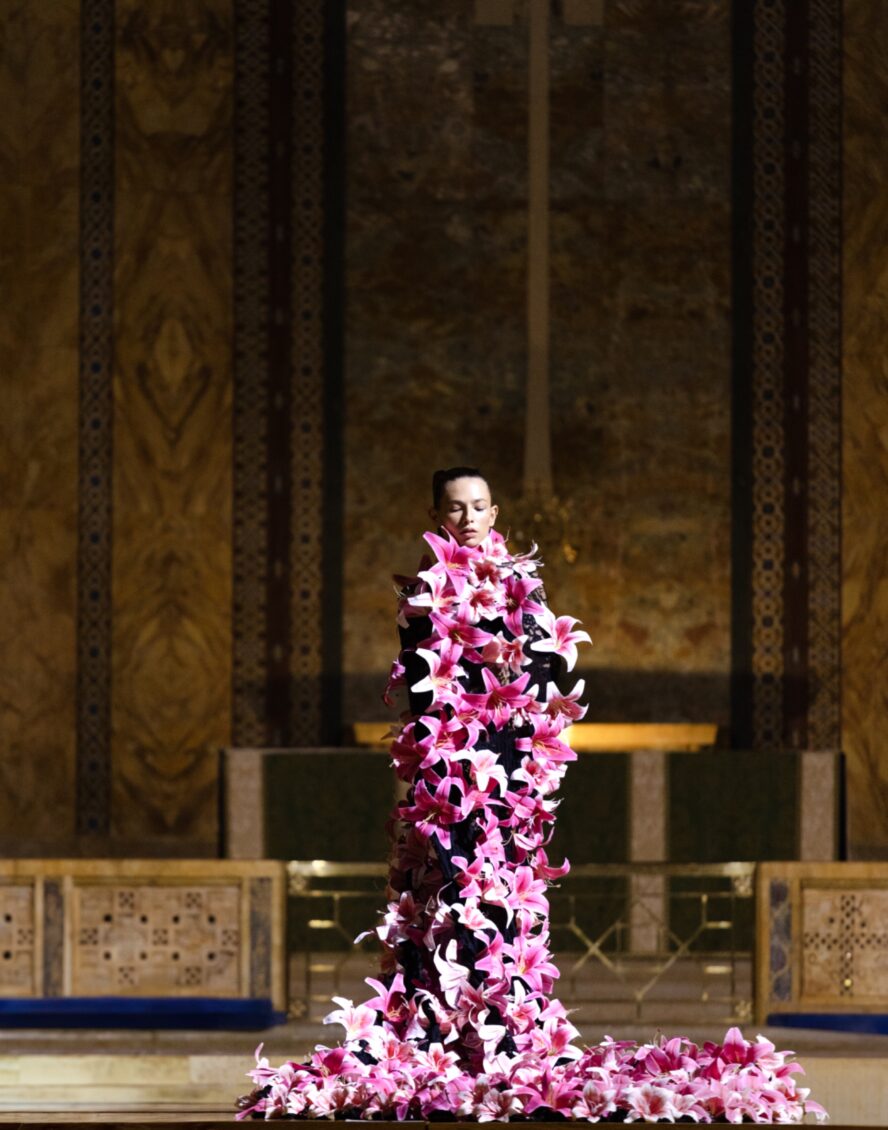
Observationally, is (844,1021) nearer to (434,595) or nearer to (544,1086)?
(544,1086)

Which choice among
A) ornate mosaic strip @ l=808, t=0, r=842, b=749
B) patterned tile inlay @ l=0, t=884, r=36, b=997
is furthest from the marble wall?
patterned tile inlay @ l=0, t=884, r=36, b=997

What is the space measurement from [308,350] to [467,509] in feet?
25.9

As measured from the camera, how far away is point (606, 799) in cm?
989

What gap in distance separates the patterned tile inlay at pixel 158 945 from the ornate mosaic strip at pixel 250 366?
4.45 m

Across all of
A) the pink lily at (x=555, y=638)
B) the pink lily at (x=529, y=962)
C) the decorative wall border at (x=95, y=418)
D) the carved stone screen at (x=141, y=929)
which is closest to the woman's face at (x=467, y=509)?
the pink lily at (x=555, y=638)

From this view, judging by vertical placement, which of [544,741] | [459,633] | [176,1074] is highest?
[459,633]

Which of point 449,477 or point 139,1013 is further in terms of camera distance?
point 139,1013

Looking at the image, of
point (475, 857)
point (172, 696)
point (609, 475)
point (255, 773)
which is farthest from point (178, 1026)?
point (609, 475)

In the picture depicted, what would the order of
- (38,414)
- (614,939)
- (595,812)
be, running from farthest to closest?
(38,414) < (595,812) < (614,939)

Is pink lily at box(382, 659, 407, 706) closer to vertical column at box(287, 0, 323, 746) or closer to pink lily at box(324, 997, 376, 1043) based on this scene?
pink lily at box(324, 997, 376, 1043)

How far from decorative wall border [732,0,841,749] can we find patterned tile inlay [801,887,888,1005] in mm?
4565

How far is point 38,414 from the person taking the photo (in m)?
12.4

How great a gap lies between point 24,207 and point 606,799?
17.4ft

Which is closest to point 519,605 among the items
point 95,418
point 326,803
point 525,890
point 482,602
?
point 482,602
